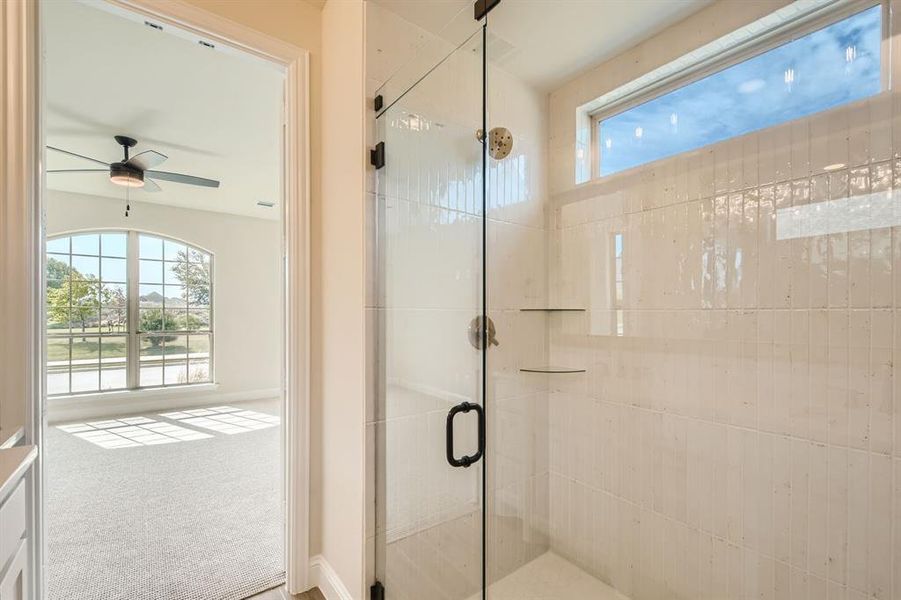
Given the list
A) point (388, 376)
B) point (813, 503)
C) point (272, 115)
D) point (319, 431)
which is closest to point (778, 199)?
point (813, 503)

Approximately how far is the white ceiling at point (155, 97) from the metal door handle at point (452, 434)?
170 centimetres

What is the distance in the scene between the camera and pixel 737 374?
1555 mm

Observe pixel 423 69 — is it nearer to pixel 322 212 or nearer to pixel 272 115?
pixel 322 212

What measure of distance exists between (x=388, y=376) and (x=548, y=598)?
1273mm

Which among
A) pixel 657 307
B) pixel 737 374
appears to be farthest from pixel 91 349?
pixel 737 374

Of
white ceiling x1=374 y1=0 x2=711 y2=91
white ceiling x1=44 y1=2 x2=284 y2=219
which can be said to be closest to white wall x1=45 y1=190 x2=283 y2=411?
white ceiling x1=44 y1=2 x2=284 y2=219

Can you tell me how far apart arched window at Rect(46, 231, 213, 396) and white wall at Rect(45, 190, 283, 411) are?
0.52ft

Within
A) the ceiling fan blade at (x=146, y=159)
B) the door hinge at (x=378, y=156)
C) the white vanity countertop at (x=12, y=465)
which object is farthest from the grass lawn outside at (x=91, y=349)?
the door hinge at (x=378, y=156)

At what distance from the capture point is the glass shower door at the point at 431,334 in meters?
1.47

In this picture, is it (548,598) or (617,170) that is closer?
(548,598)

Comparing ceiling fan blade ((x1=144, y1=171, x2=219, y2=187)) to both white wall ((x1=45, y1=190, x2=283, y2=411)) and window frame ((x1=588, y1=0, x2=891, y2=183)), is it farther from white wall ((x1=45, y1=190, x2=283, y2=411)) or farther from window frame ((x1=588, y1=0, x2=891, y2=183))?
window frame ((x1=588, y1=0, x2=891, y2=183))

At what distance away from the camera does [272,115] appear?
2951 mm

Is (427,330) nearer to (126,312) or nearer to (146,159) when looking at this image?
(146,159)

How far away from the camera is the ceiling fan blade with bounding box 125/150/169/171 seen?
304 centimetres
